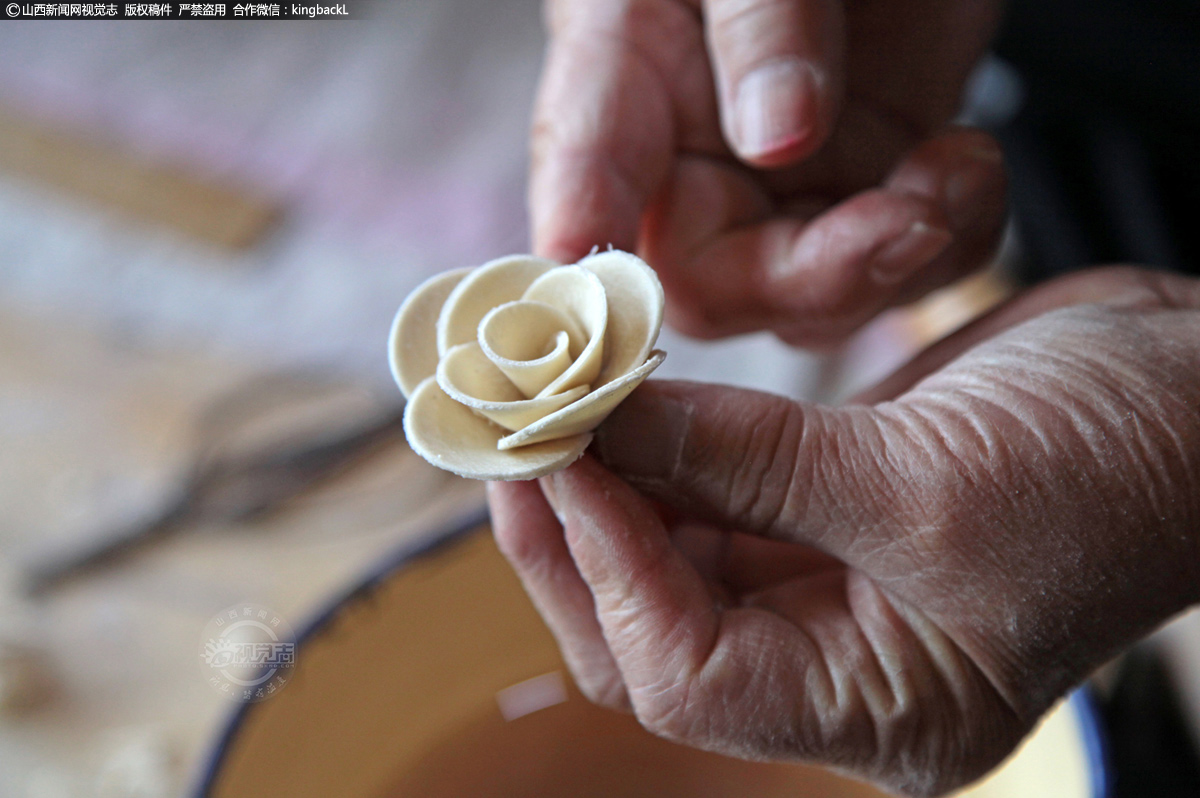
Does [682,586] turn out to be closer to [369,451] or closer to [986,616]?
[986,616]

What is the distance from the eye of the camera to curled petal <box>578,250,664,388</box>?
0.43m

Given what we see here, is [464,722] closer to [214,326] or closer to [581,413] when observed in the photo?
[581,413]

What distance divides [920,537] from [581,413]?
0.19m

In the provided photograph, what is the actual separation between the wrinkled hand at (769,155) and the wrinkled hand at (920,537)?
216 millimetres

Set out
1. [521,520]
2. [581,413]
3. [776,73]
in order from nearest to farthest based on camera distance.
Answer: [581,413] → [521,520] → [776,73]

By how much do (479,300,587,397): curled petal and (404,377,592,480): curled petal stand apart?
3 cm

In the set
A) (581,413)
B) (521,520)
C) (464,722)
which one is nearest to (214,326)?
(464,722)

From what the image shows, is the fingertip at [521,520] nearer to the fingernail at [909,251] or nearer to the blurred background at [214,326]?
the blurred background at [214,326]

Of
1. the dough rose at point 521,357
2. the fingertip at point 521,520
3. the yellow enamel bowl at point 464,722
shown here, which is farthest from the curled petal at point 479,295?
the yellow enamel bowl at point 464,722

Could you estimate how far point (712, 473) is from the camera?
0.47 meters

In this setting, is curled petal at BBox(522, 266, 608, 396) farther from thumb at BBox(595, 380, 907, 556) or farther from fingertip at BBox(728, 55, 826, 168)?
fingertip at BBox(728, 55, 826, 168)

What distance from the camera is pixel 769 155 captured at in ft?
2.21

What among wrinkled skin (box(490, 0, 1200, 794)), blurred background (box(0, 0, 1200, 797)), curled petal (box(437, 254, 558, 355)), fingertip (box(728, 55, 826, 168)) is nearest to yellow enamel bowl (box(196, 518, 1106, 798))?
blurred background (box(0, 0, 1200, 797))

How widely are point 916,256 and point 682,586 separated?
1.17ft
